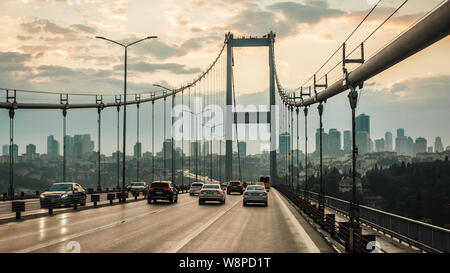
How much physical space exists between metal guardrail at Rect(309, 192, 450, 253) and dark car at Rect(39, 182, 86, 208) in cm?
1836

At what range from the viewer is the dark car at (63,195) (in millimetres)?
32906

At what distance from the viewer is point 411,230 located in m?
16.3

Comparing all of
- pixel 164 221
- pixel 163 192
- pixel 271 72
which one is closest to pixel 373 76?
pixel 164 221

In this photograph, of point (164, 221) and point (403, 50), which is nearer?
point (403, 50)

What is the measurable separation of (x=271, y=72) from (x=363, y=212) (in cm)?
8743

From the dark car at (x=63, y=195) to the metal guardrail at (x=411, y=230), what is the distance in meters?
18.4

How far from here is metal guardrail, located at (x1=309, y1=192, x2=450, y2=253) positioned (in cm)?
1381

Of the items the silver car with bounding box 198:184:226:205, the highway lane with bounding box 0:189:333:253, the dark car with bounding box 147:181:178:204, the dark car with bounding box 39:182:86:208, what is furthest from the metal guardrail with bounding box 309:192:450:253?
the dark car with bounding box 147:181:178:204

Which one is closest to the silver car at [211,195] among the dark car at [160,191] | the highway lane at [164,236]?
the dark car at [160,191]

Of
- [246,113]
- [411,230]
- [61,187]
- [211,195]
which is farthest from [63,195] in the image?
[246,113]

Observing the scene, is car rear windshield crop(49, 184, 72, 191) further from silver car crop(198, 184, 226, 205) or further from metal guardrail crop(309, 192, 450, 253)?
metal guardrail crop(309, 192, 450, 253)
